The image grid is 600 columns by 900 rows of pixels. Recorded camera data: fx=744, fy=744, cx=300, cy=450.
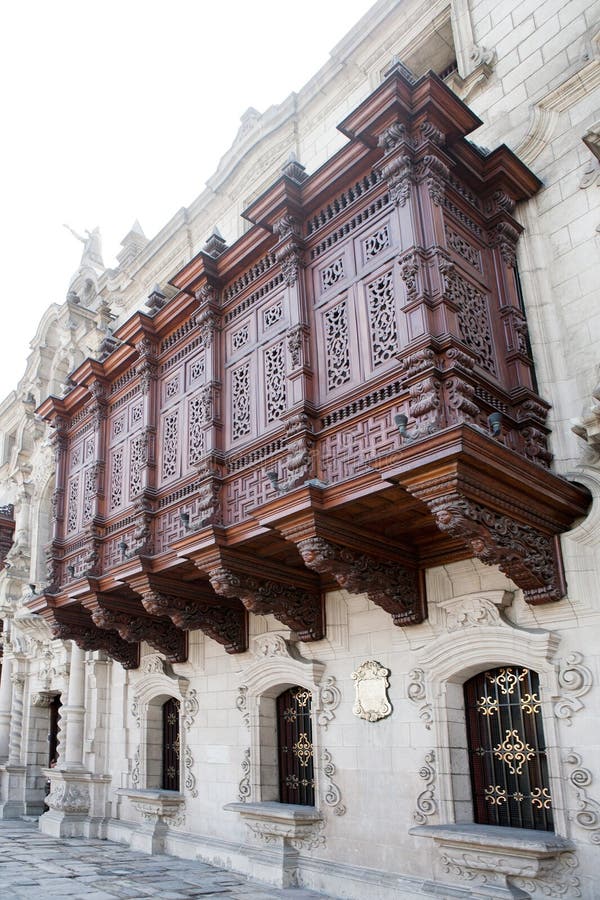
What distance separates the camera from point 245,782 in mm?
9414

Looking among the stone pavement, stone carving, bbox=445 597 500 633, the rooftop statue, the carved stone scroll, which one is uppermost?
the rooftop statue

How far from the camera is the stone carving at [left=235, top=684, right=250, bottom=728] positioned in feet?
31.6

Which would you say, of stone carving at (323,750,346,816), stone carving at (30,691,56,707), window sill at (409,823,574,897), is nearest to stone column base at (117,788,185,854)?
stone carving at (323,750,346,816)

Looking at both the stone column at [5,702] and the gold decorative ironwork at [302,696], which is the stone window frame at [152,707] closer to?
the gold decorative ironwork at [302,696]

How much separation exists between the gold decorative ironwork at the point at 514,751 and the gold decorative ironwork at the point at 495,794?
0.23m

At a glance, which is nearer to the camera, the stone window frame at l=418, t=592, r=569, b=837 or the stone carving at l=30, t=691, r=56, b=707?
the stone window frame at l=418, t=592, r=569, b=837

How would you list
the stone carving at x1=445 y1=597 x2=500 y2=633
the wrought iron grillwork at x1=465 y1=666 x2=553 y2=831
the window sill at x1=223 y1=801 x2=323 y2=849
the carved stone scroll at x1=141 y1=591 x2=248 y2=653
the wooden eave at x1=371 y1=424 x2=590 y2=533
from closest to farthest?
the wooden eave at x1=371 y1=424 x2=590 y2=533
the wrought iron grillwork at x1=465 y1=666 x2=553 y2=831
the stone carving at x1=445 y1=597 x2=500 y2=633
the window sill at x1=223 y1=801 x2=323 y2=849
the carved stone scroll at x1=141 y1=591 x2=248 y2=653

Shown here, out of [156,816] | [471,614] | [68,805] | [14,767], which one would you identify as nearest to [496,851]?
[471,614]

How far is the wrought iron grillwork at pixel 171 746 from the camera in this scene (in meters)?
11.3

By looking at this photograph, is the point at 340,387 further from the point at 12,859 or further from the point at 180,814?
the point at 12,859

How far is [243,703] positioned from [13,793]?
26.6 feet

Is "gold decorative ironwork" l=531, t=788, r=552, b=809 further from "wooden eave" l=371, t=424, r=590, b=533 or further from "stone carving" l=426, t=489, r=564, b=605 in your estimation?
"wooden eave" l=371, t=424, r=590, b=533

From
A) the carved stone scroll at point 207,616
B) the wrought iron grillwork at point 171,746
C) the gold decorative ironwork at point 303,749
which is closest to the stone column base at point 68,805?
the wrought iron grillwork at point 171,746

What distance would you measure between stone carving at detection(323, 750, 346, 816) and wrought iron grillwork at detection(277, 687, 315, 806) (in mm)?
708
